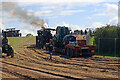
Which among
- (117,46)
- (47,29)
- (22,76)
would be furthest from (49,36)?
(22,76)

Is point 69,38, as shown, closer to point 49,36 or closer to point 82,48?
point 82,48

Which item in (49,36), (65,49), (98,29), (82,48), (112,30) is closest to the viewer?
(82,48)

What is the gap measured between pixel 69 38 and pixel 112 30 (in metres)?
5.68

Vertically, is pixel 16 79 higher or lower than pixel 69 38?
lower

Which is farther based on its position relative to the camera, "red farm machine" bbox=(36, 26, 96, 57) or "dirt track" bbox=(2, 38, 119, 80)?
"red farm machine" bbox=(36, 26, 96, 57)

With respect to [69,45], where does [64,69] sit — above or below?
below

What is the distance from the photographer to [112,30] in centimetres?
2405

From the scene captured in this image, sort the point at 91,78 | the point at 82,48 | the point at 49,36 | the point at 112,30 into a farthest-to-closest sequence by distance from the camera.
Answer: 1. the point at 49,36
2. the point at 112,30
3. the point at 82,48
4. the point at 91,78

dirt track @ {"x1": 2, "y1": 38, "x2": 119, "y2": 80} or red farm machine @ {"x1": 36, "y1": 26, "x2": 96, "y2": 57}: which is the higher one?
red farm machine @ {"x1": 36, "y1": 26, "x2": 96, "y2": 57}

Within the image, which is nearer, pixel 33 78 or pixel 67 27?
pixel 33 78

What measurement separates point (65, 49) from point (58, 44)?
11.3 feet

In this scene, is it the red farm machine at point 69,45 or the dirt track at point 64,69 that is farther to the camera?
the red farm machine at point 69,45

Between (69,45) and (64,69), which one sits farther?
(69,45)

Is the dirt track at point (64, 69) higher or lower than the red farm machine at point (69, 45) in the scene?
lower
